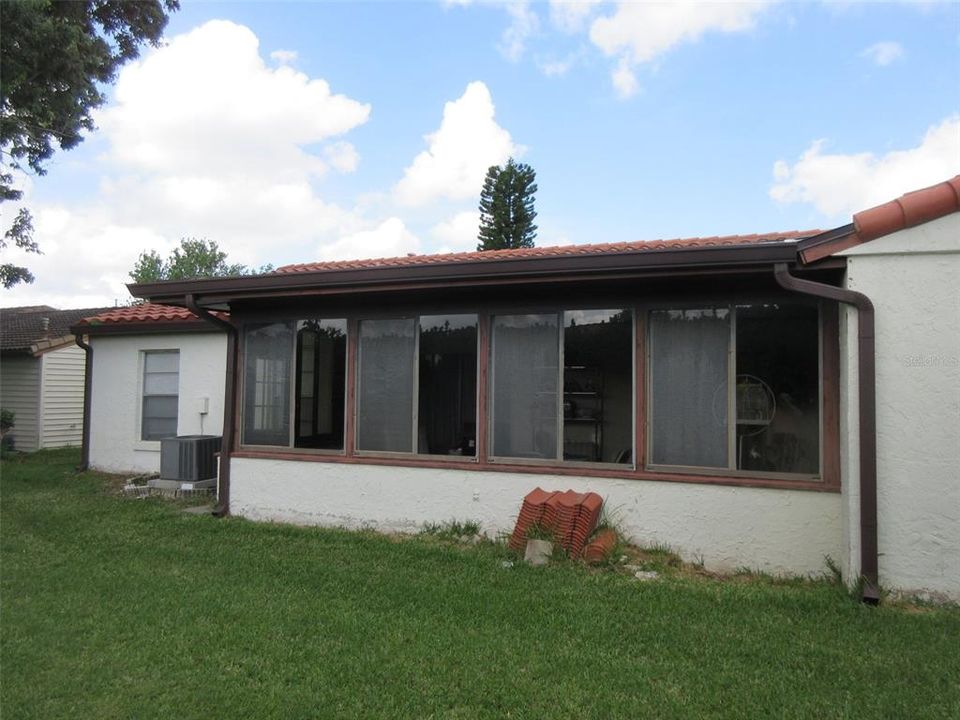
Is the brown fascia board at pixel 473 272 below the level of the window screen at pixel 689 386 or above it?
above

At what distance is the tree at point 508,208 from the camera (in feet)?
84.0

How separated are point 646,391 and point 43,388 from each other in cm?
1374

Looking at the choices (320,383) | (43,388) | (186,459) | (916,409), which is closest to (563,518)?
(916,409)

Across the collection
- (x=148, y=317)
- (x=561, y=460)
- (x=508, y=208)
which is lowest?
(x=561, y=460)

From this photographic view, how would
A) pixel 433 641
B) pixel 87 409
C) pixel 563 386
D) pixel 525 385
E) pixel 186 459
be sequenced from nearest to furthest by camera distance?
pixel 433 641 → pixel 563 386 → pixel 525 385 → pixel 186 459 → pixel 87 409

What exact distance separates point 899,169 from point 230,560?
414 inches

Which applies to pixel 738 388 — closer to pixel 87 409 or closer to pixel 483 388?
pixel 483 388

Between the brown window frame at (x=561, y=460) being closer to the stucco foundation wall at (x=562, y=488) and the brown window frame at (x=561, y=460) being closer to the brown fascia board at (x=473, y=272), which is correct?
the stucco foundation wall at (x=562, y=488)

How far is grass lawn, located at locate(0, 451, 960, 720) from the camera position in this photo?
9.56 feet

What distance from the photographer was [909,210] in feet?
13.7

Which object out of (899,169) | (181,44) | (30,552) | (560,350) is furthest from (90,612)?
(899,169)

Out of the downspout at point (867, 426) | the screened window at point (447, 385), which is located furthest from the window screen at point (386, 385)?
the downspout at point (867, 426)

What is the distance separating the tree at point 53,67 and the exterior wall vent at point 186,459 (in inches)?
221

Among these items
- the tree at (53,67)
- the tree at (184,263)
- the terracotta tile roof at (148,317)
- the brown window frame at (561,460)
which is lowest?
the brown window frame at (561,460)
